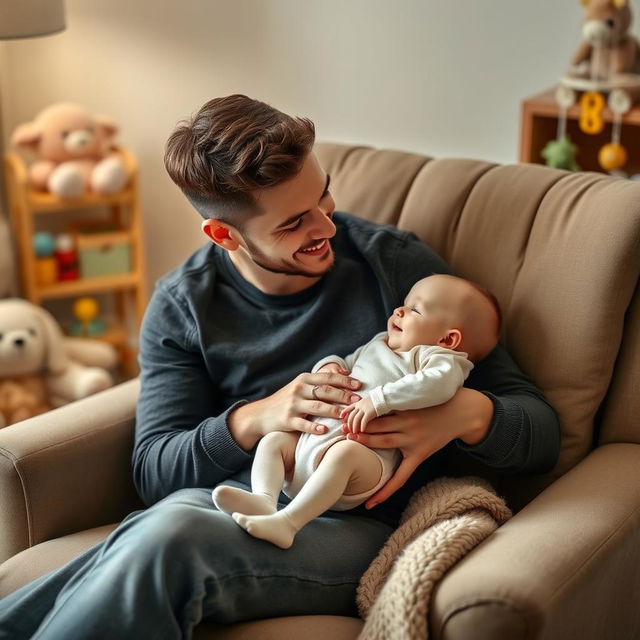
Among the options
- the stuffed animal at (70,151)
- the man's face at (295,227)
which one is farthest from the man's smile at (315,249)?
the stuffed animal at (70,151)

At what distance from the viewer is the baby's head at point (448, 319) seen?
1503 millimetres

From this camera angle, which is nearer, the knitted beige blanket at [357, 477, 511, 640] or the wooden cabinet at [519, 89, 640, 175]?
the knitted beige blanket at [357, 477, 511, 640]

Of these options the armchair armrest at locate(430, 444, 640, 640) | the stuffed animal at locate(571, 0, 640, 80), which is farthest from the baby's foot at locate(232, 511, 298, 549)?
the stuffed animal at locate(571, 0, 640, 80)

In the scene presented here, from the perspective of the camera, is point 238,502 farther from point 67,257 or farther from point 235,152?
point 67,257

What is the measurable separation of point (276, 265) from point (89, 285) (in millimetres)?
1602

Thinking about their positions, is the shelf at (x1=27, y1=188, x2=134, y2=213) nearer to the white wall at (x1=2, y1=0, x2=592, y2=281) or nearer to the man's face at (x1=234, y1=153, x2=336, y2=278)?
the white wall at (x1=2, y1=0, x2=592, y2=281)

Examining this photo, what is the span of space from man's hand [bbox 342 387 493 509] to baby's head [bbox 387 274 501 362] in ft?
0.34

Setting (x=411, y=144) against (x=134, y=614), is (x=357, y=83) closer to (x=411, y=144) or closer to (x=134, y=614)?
(x=411, y=144)

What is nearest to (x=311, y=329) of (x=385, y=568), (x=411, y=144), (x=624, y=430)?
(x=385, y=568)

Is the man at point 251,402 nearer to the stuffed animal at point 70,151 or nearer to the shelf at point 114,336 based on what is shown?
the stuffed animal at point 70,151

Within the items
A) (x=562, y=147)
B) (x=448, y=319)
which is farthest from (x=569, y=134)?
(x=448, y=319)

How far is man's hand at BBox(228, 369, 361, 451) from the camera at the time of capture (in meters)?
1.46

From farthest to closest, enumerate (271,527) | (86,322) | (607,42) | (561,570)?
(86,322) < (607,42) < (271,527) < (561,570)

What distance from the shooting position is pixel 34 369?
274cm
